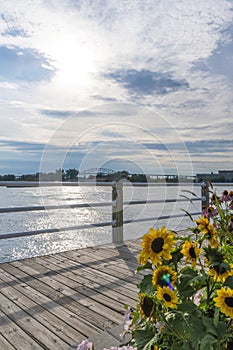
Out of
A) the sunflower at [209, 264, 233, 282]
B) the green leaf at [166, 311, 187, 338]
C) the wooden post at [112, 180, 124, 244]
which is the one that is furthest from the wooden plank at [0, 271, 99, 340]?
the wooden post at [112, 180, 124, 244]

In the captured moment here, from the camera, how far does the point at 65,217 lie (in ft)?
12.9

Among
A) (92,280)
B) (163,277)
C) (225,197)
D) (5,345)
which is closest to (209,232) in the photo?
(163,277)

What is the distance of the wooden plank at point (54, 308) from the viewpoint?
64.4 inches

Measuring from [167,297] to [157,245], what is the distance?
0.39ft

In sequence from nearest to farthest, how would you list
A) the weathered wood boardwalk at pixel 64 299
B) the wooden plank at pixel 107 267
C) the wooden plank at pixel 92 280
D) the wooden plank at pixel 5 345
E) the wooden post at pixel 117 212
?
the wooden plank at pixel 5 345 → the weathered wood boardwalk at pixel 64 299 → the wooden plank at pixel 92 280 → the wooden plank at pixel 107 267 → the wooden post at pixel 117 212

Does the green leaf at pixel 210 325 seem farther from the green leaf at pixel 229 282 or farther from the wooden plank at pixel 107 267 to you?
the wooden plank at pixel 107 267

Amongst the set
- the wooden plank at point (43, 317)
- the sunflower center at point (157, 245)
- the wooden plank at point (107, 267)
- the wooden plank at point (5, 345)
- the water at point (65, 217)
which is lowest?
the wooden plank at point (5, 345)

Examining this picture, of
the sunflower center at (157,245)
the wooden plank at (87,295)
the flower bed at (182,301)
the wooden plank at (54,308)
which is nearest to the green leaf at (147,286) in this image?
the flower bed at (182,301)

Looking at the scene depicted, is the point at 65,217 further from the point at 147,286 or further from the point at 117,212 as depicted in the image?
the point at 147,286

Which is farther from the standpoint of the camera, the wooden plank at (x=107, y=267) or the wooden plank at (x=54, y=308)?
the wooden plank at (x=107, y=267)

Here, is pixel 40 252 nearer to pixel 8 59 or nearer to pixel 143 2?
pixel 8 59

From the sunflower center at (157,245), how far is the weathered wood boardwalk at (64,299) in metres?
0.99

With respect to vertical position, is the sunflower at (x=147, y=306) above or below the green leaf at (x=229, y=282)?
below

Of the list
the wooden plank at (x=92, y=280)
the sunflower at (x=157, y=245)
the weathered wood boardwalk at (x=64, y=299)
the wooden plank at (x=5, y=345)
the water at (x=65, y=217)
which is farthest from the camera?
the water at (x=65, y=217)
